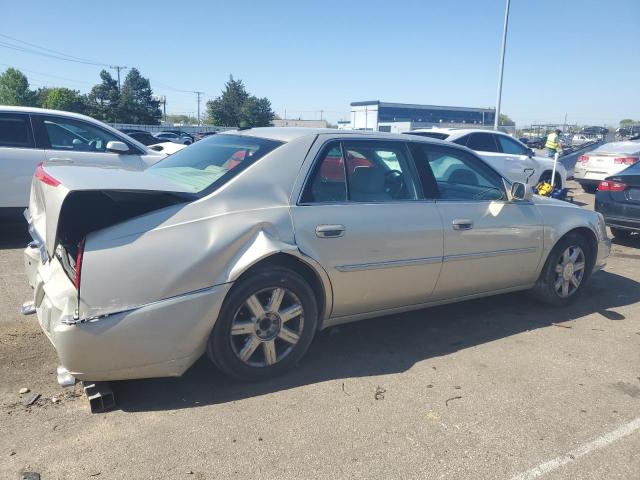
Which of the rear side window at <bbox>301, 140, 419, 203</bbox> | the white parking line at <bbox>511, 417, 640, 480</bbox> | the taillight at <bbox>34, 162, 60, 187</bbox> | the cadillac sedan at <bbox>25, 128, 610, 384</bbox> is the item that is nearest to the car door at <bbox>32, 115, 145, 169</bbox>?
the cadillac sedan at <bbox>25, 128, 610, 384</bbox>

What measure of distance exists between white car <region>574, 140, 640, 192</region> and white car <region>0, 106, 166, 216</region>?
11.3 metres

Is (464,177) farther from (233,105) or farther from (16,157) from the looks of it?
(233,105)

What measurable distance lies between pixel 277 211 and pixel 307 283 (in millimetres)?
510

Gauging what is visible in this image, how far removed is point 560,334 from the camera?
4324mm

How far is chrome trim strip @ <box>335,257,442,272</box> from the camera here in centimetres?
344

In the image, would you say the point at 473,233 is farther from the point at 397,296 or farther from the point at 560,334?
the point at 560,334

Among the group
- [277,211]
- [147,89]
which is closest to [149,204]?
[277,211]

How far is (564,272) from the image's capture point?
4.84 m

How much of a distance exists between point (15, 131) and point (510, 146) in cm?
922

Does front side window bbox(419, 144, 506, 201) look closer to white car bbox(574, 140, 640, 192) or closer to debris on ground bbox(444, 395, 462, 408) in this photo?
debris on ground bbox(444, 395, 462, 408)

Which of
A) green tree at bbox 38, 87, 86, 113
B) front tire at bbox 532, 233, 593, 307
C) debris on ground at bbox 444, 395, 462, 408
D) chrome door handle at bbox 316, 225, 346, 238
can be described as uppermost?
green tree at bbox 38, 87, 86, 113

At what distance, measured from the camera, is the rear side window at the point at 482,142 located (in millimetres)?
10312

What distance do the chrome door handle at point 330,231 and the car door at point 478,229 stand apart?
962mm

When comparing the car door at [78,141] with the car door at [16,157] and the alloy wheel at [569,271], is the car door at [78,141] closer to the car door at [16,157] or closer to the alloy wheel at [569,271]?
the car door at [16,157]
